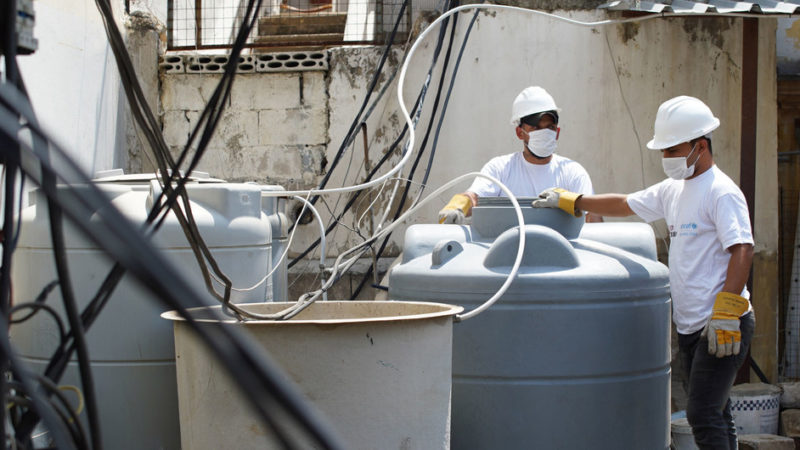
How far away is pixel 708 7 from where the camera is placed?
13.3 feet

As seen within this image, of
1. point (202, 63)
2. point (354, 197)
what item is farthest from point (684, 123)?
point (202, 63)

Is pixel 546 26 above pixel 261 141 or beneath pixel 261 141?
above

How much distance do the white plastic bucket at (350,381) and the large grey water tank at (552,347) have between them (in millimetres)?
449

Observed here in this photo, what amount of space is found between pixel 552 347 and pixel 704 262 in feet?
2.29

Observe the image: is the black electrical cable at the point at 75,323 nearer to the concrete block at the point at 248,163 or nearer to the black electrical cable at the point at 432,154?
the black electrical cable at the point at 432,154

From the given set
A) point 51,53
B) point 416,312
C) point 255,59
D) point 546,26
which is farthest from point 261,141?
point 416,312

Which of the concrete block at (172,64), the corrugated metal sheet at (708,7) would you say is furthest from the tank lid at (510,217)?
the concrete block at (172,64)

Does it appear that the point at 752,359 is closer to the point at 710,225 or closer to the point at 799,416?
the point at 799,416

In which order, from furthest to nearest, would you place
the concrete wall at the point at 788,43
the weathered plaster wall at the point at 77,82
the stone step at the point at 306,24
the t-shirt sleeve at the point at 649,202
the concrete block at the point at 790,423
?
the stone step at the point at 306,24 < the concrete wall at the point at 788,43 < the concrete block at the point at 790,423 < the weathered plaster wall at the point at 77,82 < the t-shirt sleeve at the point at 649,202

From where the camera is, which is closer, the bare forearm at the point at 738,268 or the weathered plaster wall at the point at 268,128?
the bare forearm at the point at 738,268

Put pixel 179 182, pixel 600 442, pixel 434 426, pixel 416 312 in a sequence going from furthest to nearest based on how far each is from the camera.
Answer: pixel 600 442
pixel 416 312
pixel 434 426
pixel 179 182

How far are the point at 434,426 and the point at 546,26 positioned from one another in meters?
3.32

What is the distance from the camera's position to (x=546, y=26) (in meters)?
4.59

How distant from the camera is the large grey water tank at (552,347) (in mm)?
2213
